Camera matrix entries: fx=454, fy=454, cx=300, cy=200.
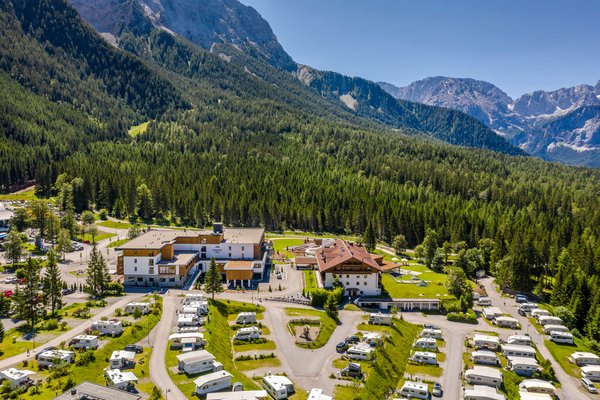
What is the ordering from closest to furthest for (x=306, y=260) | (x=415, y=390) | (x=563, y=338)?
(x=415, y=390) → (x=563, y=338) → (x=306, y=260)

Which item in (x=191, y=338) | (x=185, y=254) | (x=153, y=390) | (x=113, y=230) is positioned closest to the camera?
(x=153, y=390)

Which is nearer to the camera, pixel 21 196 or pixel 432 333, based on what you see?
pixel 432 333

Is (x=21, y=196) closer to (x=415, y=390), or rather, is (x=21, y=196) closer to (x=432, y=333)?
(x=432, y=333)

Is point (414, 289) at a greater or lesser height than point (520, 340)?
greater

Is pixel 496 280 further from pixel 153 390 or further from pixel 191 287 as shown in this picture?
pixel 153 390

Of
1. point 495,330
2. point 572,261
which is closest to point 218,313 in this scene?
point 495,330

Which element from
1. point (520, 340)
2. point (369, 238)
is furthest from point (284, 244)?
point (520, 340)

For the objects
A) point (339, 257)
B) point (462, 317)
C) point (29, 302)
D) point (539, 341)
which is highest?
point (339, 257)

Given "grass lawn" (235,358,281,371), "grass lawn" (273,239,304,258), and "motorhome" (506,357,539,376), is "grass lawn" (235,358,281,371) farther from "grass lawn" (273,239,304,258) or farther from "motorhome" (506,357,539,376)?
"grass lawn" (273,239,304,258)
